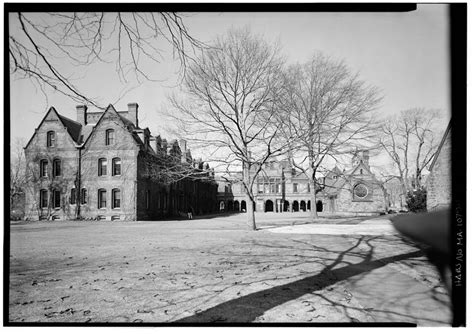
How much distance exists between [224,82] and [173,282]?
344 inches

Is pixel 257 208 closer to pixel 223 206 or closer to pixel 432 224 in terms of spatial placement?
pixel 223 206

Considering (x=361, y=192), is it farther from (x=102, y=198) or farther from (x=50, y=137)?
(x=50, y=137)

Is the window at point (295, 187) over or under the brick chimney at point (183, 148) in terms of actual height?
under

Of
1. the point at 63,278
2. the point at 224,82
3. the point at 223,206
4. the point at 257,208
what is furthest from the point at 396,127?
the point at 223,206

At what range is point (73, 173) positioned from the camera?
15391 millimetres

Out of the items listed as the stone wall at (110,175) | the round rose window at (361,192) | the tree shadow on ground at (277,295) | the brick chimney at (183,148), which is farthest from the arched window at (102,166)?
the round rose window at (361,192)

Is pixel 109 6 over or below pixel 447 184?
over

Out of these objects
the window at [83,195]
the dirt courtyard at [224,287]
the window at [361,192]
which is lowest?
the window at [361,192]

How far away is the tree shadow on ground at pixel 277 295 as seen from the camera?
142 inches

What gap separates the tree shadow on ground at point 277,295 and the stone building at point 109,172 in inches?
315

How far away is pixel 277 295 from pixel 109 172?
15.8m

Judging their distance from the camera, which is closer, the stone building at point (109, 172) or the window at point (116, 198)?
the stone building at point (109, 172)

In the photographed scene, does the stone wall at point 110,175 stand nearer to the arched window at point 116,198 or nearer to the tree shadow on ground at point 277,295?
the arched window at point 116,198

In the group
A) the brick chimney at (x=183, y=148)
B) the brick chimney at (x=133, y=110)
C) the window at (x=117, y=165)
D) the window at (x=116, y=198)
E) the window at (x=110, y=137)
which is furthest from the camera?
the window at (x=116, y=198)
